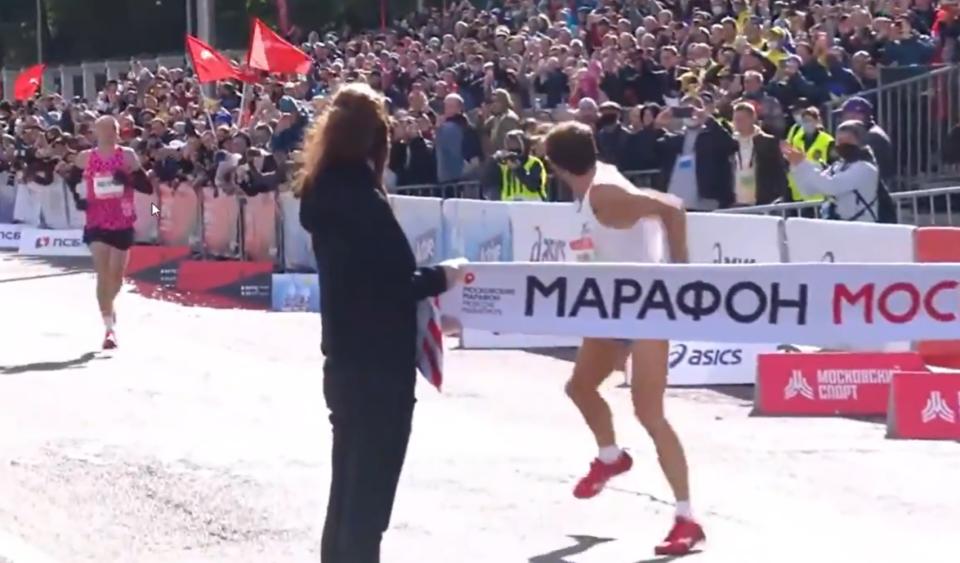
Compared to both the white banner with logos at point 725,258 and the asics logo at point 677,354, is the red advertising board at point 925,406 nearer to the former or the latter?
the white banner with logos at point 725,258

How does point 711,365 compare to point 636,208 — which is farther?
point 711,365

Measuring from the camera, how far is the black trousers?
593 cm

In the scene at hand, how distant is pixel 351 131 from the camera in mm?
5945

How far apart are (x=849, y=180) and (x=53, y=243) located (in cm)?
1679

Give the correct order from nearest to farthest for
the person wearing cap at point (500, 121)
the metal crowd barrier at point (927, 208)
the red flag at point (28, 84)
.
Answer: the metal crowd barrier at point (927, 208), the person wearing cap at point (500, 121), the red flag at point (28, 84)

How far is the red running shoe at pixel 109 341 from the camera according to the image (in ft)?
49.5

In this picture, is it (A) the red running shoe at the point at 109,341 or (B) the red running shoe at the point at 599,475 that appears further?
(A) the red running shoe at the point at 109,341

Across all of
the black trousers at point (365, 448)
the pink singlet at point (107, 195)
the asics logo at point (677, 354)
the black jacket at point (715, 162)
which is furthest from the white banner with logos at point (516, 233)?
the black trousers at point (365, 448)

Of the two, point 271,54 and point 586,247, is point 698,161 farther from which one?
point 271,54

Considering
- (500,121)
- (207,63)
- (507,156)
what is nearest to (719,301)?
(507,156)

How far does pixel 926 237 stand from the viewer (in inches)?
480

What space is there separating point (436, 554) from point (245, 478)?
186 cm

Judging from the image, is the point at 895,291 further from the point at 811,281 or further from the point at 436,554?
the point at 436,554

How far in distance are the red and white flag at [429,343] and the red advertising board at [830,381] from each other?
554cm
